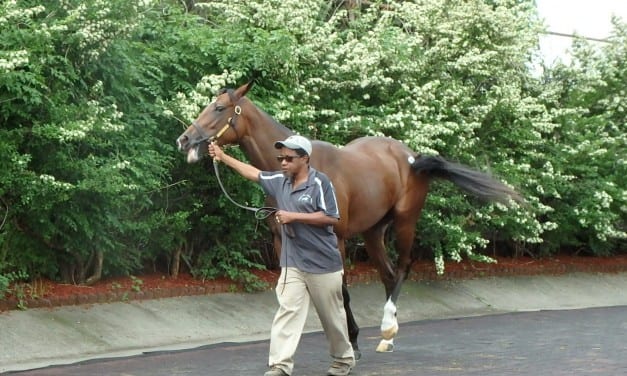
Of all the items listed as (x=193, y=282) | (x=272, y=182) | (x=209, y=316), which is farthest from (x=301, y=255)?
(x=193, y=282)

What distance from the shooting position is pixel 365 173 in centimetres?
1166

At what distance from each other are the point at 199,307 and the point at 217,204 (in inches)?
58.1

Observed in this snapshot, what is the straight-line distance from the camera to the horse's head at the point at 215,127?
1031cm

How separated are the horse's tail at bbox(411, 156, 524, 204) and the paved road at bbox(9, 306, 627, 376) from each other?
5.15 ft

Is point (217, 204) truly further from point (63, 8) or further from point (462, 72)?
point (462, 72)

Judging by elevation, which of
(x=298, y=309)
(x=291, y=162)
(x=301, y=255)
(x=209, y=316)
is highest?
(x=291, y=162)

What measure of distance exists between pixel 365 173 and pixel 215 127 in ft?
6.54

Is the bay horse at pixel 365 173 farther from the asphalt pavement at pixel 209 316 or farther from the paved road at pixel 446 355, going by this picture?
the asphalt pavement at pixel 209 316

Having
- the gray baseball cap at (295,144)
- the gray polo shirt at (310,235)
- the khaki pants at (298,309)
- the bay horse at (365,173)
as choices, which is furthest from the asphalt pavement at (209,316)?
the gray baseball cap at (295,144)

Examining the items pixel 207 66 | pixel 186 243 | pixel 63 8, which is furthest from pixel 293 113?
pixel 63 8

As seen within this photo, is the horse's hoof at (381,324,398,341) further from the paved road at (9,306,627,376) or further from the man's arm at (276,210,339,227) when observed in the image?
the man's arm at (276,210,339,227)

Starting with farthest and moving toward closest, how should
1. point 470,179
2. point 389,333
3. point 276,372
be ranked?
point 470,179, point 389,333, point 276,372

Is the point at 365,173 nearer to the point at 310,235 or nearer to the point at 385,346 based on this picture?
the point at 385,346

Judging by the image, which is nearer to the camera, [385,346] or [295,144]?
[295,144]
